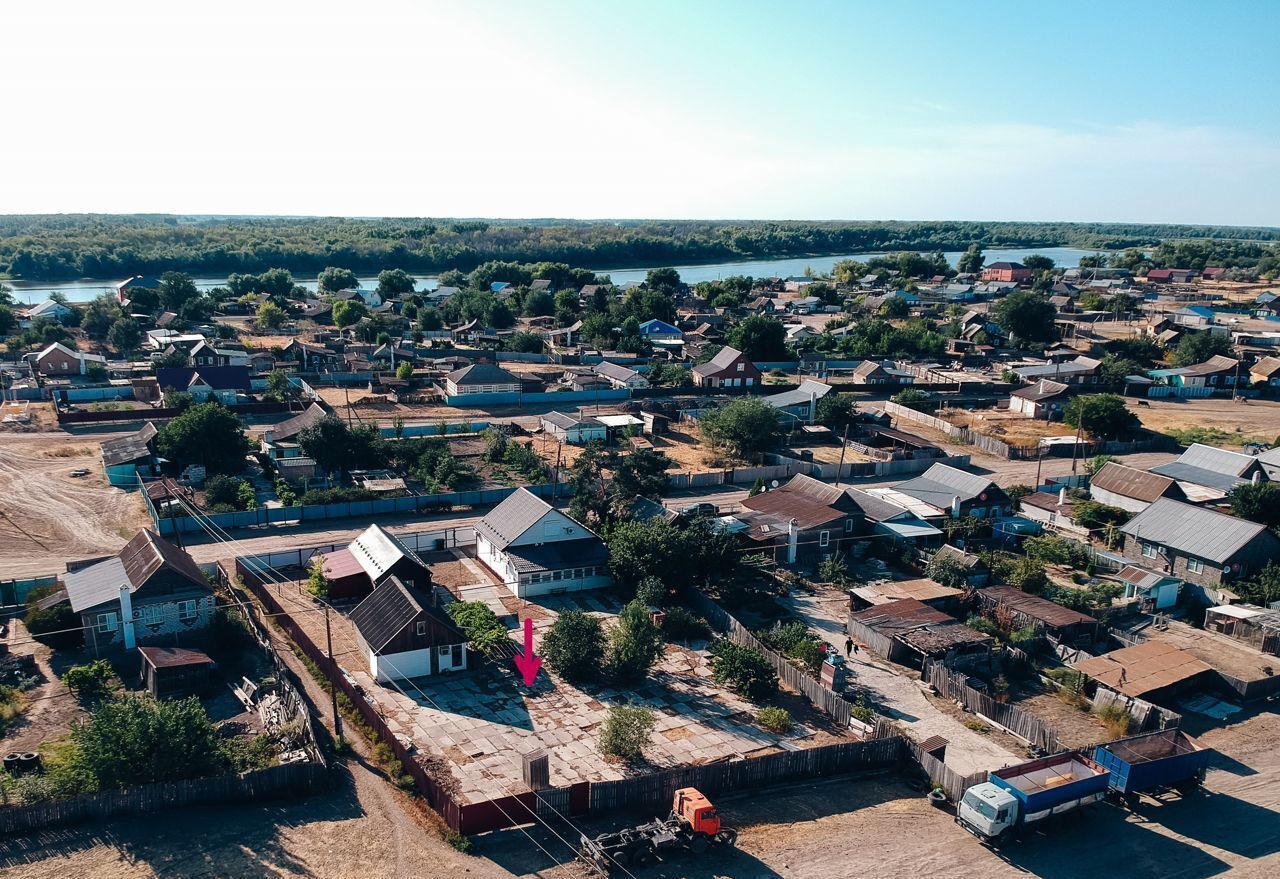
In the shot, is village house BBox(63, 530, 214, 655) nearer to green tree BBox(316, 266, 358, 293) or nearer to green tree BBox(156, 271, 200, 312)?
green tree BBox(156, 271, 200, 312)

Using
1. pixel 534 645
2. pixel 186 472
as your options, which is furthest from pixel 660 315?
pixel 534 645

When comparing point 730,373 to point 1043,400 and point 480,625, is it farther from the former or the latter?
point 480,625

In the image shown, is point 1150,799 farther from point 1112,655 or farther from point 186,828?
point 186,828

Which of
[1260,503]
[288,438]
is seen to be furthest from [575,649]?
[1260,503]

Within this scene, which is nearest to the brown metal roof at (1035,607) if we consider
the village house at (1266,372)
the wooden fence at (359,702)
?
the wooden fence at (359,702)

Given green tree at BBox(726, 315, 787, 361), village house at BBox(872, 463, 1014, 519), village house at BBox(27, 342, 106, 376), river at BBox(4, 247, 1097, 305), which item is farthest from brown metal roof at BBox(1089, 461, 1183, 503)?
river at BBox(4, 247, 1097, 305)

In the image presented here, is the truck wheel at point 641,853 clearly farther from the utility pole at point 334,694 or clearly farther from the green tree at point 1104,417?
the green tree at point 1104,417

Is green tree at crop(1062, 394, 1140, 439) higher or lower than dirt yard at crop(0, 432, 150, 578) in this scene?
higher
